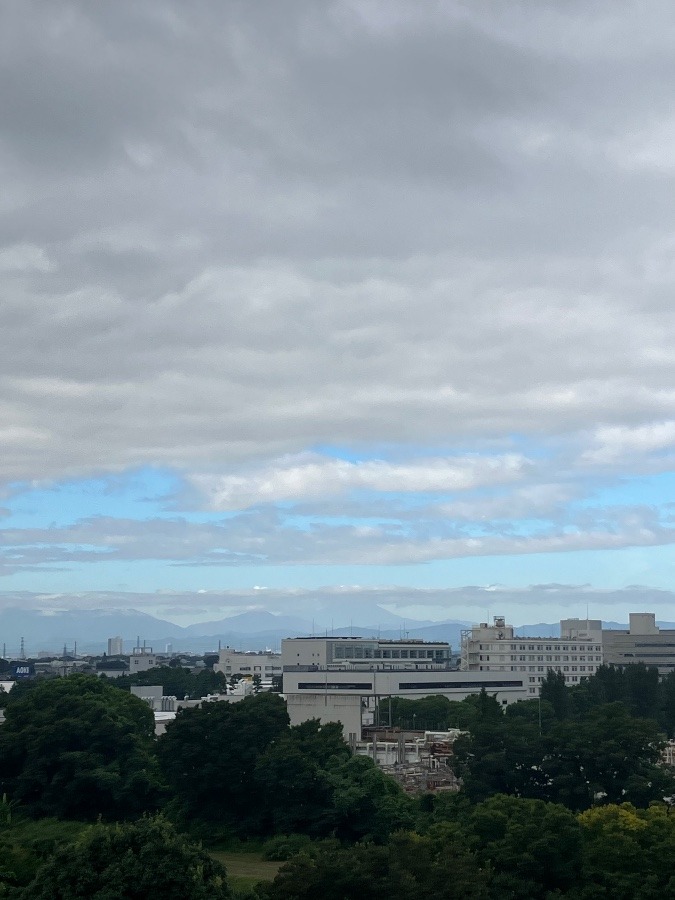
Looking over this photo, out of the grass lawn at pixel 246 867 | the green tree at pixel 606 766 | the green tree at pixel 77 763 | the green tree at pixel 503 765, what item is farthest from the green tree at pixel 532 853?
the green tree at pixel 77 763

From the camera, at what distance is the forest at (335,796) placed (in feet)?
92.1

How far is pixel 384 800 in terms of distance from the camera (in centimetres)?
4066

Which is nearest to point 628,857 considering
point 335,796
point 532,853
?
point 532,853

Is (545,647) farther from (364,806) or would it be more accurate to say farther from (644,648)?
(364,806)

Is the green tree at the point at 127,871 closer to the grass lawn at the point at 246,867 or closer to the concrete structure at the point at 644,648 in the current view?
the grass lawn at the point at 246,867

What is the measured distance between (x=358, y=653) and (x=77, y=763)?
242 ft

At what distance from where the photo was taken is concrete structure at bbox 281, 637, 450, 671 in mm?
114062

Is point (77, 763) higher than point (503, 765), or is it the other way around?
point (503, 765)

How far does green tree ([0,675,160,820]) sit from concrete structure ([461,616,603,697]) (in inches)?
2717

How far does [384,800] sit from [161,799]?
10369 mm

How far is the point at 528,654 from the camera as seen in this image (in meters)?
119

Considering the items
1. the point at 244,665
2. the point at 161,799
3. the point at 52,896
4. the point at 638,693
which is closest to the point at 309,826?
the point at 161,799

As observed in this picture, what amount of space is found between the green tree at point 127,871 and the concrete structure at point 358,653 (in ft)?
297

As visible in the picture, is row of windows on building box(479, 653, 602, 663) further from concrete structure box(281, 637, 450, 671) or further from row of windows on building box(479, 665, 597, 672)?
concrete structure box(281, 637, 450, 671)
